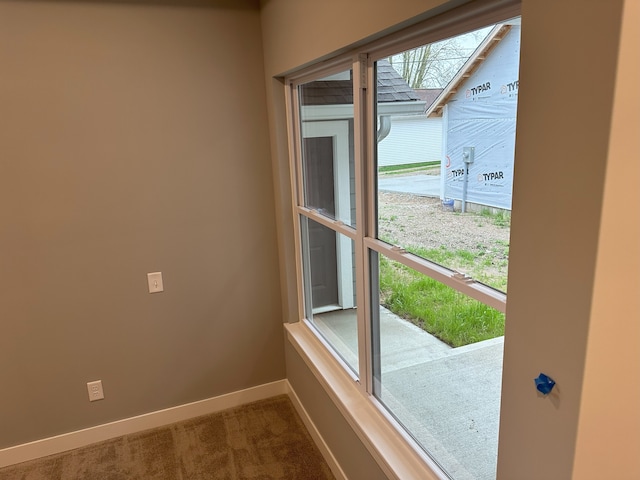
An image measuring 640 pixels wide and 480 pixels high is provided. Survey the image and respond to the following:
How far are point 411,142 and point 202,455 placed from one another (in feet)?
6.70

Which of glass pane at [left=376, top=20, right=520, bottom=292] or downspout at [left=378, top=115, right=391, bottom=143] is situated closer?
glass pane at [left=376, top=20, right=520, bottom=292]

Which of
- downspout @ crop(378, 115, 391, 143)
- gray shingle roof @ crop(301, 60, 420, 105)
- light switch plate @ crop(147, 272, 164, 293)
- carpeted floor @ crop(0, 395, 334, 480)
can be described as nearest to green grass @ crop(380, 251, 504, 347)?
downspout @ crop(378, 115, 391, 143)

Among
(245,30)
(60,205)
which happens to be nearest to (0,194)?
(60,205)

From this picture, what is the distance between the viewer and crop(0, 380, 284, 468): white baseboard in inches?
97.5

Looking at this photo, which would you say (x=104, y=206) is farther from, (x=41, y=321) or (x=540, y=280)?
(x=540, y=280)

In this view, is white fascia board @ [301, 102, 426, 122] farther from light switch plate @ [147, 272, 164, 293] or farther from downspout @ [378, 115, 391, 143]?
light switch plate @ [147, 272, 164, 293]

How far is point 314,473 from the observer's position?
228 cm

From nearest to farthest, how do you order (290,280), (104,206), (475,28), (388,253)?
(475,28) → (388,253) → (104,206) → (290,280)

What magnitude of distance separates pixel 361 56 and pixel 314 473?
199 centimetres

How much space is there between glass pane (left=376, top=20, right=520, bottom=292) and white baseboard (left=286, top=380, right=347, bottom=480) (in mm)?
1266

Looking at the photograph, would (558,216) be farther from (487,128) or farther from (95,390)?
(95,390)

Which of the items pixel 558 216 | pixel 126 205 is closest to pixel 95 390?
pixel 126 205

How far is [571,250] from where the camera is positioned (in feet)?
2.53

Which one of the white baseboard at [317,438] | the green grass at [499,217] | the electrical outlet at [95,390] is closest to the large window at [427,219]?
the green grass at [499,217]
